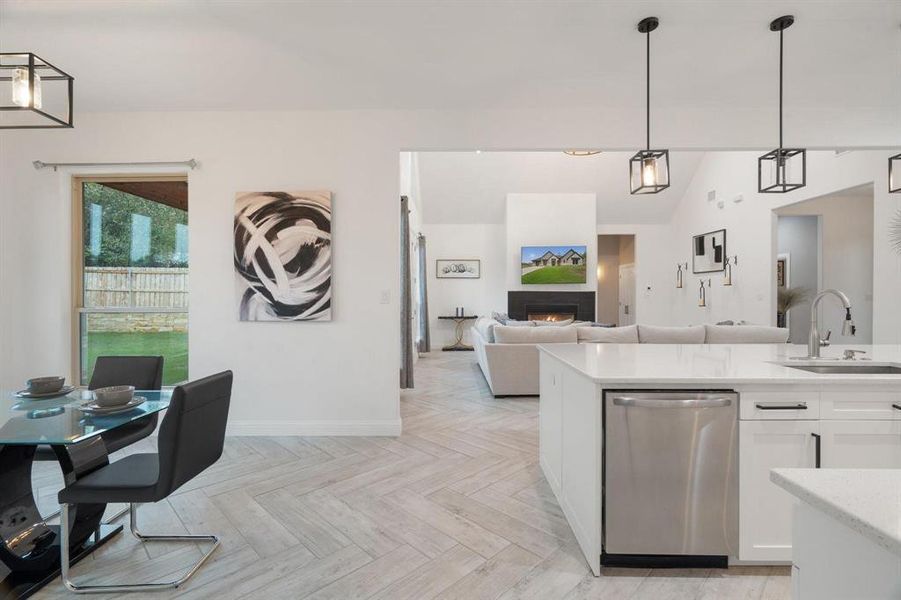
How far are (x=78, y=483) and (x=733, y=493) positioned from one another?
2724 millimetres

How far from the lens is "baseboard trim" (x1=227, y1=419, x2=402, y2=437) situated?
142 inches

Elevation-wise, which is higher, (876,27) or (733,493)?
(876,27)

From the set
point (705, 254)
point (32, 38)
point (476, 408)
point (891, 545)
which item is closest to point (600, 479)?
point (891, 545)

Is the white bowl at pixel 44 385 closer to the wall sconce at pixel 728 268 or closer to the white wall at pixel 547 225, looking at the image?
the white wall at pixel 547 225

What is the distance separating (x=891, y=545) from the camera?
1.86 feet

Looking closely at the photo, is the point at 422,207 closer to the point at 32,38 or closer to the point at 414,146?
the point at 414,146

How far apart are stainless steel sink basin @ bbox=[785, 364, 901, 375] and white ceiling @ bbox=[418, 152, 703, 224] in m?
6.27

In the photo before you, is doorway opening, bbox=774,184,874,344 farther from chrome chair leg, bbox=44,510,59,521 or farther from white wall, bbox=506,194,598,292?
chrome chair leg, bbox=44,510,59,521

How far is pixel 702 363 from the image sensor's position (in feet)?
6.97

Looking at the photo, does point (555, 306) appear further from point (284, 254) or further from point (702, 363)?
point (702, 363)

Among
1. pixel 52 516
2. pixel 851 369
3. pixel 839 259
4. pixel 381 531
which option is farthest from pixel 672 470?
pixel 839 259

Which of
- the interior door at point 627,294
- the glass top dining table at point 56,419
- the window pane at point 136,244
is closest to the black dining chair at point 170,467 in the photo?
the glass top dining table at point 56,419

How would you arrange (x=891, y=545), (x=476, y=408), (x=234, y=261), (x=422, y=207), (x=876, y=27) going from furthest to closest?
(x=422, y=207)
(x=476, y=408)
(x=234, y=261)
(x=876, y=27)
(x=891, y=545)

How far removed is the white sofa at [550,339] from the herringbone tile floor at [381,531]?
1.35 meters
